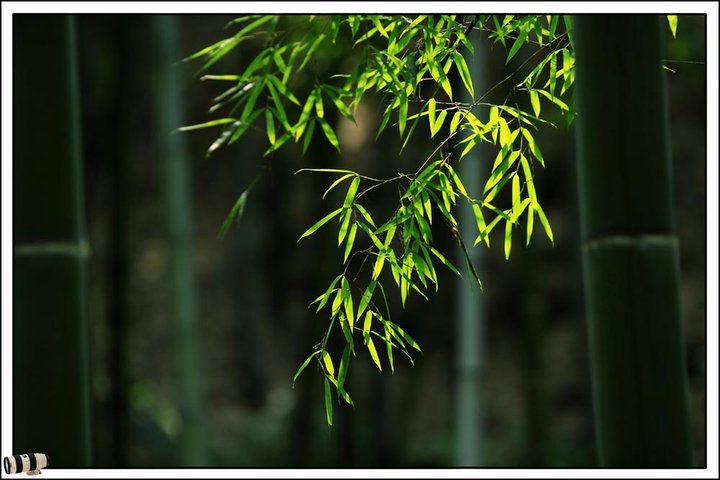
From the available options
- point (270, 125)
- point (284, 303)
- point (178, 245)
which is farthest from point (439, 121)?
point (284, 303)

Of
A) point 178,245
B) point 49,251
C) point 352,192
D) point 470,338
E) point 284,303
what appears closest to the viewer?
point 352,192

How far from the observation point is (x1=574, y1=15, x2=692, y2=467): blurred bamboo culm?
55.5 inches

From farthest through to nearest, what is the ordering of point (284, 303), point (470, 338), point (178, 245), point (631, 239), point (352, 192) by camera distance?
point (284, 303) < point (178, 245) < point (470, 338) < point (631, 239) < point (352, 192)

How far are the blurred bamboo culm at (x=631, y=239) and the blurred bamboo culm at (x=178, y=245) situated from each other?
1.30m

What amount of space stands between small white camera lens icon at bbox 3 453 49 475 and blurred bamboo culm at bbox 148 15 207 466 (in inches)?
38.6

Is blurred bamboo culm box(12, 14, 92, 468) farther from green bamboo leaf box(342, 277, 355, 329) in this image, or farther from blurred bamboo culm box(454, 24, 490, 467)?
blurred bamboo culm box(454, 24, 490, 467)

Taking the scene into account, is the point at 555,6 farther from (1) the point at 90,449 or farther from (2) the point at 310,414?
(2) the point at 310,414

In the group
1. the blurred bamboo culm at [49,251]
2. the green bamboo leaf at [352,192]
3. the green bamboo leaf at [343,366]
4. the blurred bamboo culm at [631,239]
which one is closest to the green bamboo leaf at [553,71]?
the blurred bamboo culm at [631,239]

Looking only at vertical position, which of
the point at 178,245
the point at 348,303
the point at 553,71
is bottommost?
the point at 348,303

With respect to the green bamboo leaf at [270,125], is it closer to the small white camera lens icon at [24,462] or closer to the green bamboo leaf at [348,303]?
the green bamboo leaf at [348,303]

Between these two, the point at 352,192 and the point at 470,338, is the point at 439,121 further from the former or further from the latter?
the point at 470,338

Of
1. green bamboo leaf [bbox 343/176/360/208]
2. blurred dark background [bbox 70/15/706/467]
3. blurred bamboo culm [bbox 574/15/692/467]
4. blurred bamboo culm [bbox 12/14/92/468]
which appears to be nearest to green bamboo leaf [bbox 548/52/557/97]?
blurred bamboo culm [bbox 574/15/692/467]

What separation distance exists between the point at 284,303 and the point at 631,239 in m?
3.53

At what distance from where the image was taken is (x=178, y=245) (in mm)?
2473
